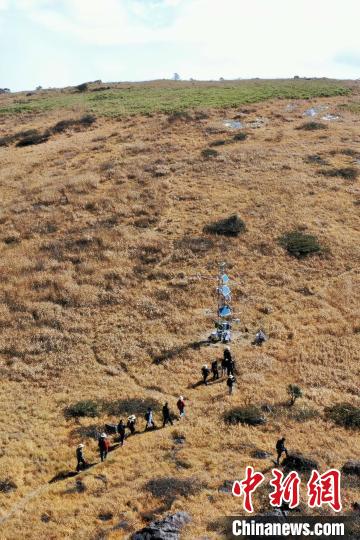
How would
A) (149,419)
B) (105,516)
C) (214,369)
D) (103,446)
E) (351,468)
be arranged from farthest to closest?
(214,369)
(149,419)
(103,446)
(351,468)
(105,516)

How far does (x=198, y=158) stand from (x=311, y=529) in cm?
5124

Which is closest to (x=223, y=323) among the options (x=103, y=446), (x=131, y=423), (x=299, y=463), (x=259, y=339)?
(x=259, y=339)

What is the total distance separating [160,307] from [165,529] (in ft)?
69.0

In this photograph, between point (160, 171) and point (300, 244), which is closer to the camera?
point (300, 244)

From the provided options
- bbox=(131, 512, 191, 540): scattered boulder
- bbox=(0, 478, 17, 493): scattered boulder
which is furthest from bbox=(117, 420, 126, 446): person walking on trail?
bbox=(131, 512, 191, 540): scattered boulder

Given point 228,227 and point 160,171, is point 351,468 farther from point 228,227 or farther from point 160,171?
point 160,171

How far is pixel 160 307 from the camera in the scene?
126 ft

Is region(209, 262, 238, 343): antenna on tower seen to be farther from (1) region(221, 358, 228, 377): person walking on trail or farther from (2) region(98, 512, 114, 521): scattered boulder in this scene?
(2) region(98, 512, 114, 521): scattered boulder

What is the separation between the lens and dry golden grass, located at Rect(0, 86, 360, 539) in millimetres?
23031

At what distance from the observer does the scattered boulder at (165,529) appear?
1794 cm

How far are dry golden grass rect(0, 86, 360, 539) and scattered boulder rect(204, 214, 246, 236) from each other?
3.31 ft

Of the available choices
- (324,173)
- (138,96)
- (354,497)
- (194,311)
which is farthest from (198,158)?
(354,497)

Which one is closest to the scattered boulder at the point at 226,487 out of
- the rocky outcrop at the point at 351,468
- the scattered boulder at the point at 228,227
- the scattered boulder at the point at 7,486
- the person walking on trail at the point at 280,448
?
the person walking on trail at the point at 280,448

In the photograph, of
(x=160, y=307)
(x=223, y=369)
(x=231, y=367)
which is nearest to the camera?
(x=231, y=367)
